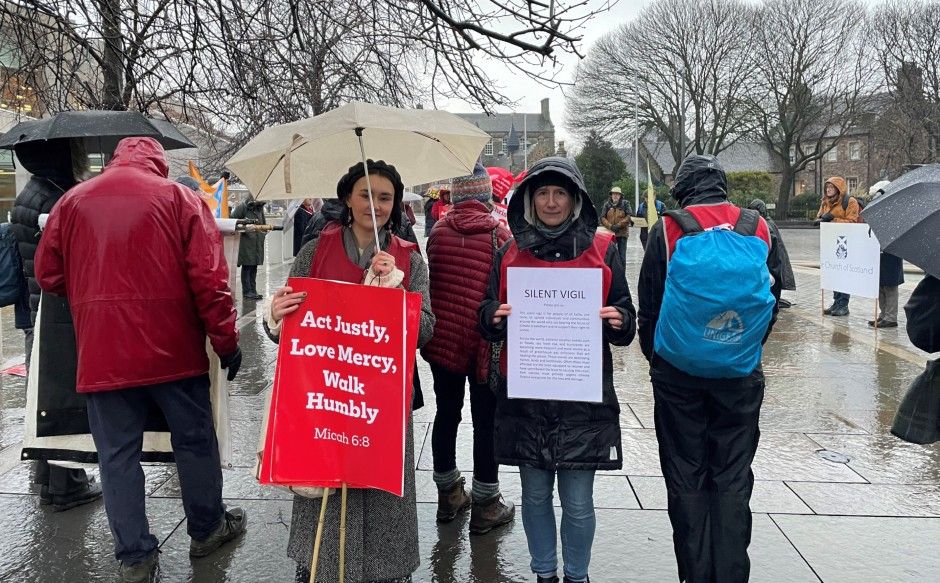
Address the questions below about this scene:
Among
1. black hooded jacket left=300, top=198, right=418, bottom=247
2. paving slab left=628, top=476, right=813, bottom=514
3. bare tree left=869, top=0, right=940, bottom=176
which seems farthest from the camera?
bare tree left=869, top=0, right=940, bottom=176

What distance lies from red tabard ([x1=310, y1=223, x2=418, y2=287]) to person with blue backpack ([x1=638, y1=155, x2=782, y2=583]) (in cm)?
100

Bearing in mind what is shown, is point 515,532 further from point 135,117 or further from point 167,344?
point 135,117

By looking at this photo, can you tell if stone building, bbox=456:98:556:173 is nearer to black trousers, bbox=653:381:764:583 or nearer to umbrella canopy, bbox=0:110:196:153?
umbrella canopy, bbox=0:110:196:153

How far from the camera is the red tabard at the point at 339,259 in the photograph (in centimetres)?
306

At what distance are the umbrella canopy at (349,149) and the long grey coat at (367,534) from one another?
0.54 m

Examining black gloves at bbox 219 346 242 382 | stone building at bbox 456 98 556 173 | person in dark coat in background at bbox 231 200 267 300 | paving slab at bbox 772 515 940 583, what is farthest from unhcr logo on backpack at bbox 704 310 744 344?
stone building at bbox 456 98 556 173

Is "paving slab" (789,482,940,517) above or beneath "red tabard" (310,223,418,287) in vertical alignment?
beneath

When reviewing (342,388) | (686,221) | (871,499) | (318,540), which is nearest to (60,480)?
(318,540)

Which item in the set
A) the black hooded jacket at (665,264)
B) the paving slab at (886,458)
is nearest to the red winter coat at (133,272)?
the black hooded jacket at (665,264)

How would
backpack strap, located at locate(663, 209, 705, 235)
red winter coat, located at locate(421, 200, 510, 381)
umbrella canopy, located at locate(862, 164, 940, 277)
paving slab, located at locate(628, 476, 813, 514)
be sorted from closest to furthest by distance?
umbrella canopy, located at locate(862, 164, 940, 277) → backpack strap, located at locate(663, 209, 705, 235) → red winter coat, located at locate(421, 200, 510, 381) → paving slab, located at locate(628, 476, 813, 514)

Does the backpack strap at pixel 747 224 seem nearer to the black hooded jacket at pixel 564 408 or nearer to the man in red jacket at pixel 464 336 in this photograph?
the black hooded jacket at pixel 564 408

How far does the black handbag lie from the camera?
2.68 meters

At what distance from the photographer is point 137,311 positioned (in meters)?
3.05

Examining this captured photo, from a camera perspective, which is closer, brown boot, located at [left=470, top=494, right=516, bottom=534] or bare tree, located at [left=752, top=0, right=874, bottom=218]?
brown boot, located at [left=470, top=494, right=516, bottom=534]
